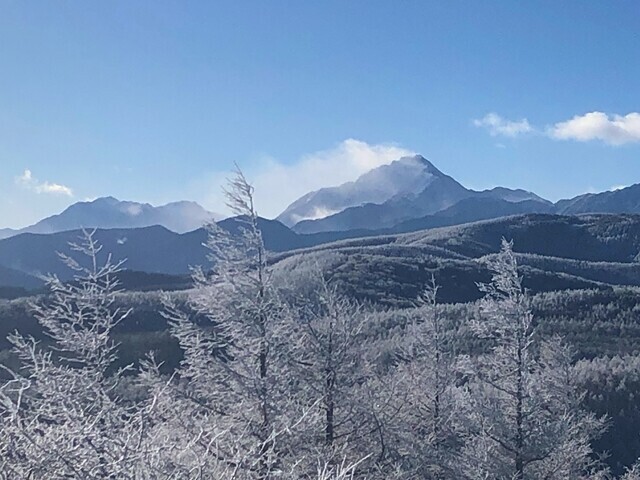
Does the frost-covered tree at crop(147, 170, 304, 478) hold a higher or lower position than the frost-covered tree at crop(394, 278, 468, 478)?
higher

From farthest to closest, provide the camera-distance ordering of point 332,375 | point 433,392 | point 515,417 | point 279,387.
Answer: point 433,392 → point 515,417 → point 332,375 → point 279,387

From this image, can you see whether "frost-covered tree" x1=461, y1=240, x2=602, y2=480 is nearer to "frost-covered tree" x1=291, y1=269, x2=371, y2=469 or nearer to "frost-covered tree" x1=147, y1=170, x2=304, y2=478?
"frost-covered tree" x1=291, y1=269, x2=371, y2=469

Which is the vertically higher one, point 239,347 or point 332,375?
point 239,347

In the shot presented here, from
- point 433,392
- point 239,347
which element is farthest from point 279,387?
point 433,392

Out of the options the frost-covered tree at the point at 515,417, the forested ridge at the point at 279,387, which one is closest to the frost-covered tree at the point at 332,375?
the forested ridge at the point at 279,387

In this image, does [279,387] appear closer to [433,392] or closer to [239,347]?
[239,347]

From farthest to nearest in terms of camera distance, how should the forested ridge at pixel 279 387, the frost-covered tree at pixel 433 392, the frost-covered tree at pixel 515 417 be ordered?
the frost-covered tree at pixel 433 392
the frost-covered tree at pixel 515 417
the forested ridge at pixel 279 387

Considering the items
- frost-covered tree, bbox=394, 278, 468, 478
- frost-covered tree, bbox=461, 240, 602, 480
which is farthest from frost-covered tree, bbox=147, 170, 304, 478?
frost-covered tree, bbox=461, 240, 602, 480

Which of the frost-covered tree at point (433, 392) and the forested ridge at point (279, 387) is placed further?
the frost-covered tree at point (433, 392)

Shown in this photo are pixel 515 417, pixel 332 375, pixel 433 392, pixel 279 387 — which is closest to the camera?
pixel 279 387

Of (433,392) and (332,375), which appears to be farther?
(433,392)

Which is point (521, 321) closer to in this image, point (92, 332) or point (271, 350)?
point (271, 350)

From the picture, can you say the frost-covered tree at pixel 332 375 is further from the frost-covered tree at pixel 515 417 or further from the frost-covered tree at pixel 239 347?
the frost-covered tree at pixel 515 417

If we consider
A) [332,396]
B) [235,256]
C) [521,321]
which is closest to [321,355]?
[332,396]
